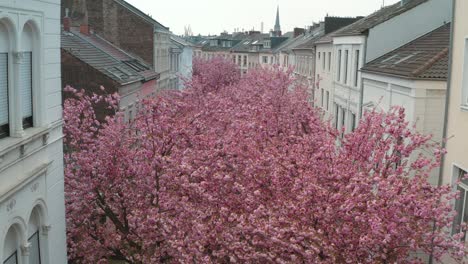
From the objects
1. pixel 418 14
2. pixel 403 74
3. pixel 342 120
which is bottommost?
pixel 342 120

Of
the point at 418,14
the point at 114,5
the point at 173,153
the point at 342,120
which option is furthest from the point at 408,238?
the point at 114,5

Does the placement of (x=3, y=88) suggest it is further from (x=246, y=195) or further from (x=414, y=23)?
(x=414, y=23)

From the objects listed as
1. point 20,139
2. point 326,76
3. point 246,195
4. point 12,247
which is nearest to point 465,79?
point 246,195

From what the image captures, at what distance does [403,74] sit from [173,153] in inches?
313

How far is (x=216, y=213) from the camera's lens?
444 inches

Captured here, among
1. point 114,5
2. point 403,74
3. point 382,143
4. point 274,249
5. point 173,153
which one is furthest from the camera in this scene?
point 114,5

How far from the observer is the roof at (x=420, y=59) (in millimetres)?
16859

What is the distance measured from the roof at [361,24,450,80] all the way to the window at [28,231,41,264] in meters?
11.5

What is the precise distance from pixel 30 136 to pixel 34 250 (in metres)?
2.44

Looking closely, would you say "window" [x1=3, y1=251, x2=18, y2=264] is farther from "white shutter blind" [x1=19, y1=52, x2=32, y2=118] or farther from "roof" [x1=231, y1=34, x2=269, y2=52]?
"roof" [x1=231, y1=34, x2=269, y2=52]

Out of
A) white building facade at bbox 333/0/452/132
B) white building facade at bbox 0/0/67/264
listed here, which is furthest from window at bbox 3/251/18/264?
white building facade at bbox 333/0/452/132

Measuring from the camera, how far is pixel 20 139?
31.2 feet

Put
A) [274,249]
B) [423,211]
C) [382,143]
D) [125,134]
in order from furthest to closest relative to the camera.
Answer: [125,134] < [382,143] < [274,249] < [423,211]

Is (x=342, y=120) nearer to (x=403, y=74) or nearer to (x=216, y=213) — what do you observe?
(x=403, y=74)
